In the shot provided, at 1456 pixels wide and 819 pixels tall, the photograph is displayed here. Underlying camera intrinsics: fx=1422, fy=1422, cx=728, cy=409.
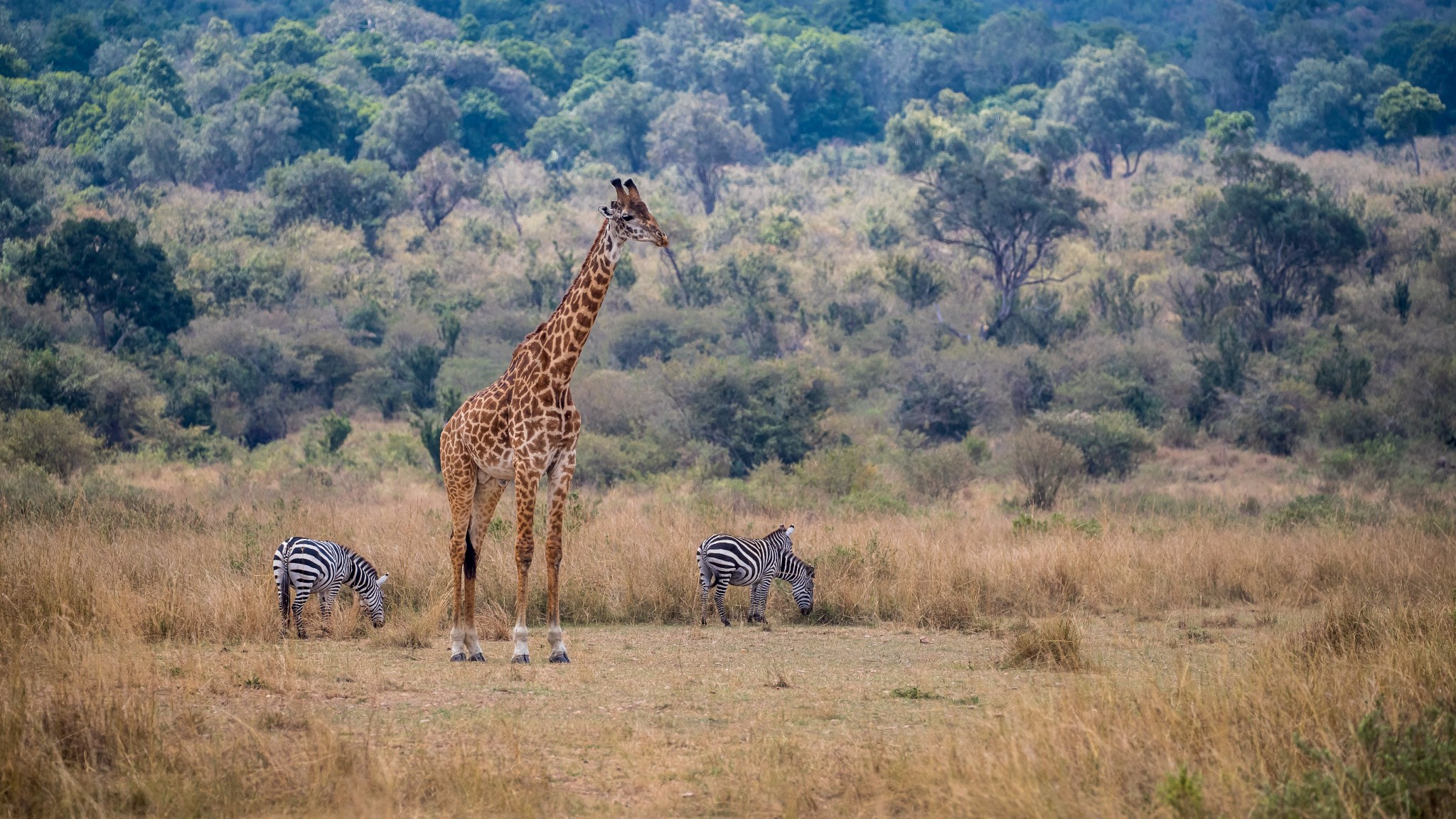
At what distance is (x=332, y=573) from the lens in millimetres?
11125

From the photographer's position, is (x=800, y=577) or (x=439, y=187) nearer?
(x=800, y=577)

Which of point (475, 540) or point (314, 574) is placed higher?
point (475, 540)

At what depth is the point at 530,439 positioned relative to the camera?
9.82 m

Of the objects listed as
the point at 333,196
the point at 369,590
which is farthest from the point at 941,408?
the point at 333,196

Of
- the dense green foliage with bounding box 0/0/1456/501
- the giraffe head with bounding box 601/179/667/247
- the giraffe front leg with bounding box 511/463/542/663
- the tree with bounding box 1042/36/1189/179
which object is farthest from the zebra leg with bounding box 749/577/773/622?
the tree with bounding box 1042/36/1189/179

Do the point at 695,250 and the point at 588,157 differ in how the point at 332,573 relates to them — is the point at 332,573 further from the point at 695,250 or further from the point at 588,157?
the point at 588,157

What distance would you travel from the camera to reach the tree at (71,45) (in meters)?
66.6

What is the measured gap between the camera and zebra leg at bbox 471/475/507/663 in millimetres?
10102

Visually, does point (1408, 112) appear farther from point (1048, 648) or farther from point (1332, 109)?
point (1048, 648)

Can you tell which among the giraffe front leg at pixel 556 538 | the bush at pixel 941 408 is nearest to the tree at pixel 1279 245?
the bush at pixel 941 408

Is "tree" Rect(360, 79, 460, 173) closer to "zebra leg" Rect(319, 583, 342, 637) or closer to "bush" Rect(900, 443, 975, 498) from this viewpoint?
"bush" Rect(900, 443, 975, 498)

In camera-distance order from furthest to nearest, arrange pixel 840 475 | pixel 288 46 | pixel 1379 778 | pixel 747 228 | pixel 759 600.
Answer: pixel 288 46, pixel 747 228, pixel 840 475, pixel 759 600, pixel 1379 778

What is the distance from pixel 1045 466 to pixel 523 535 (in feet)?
44.7

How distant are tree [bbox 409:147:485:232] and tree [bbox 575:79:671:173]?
1183cm
